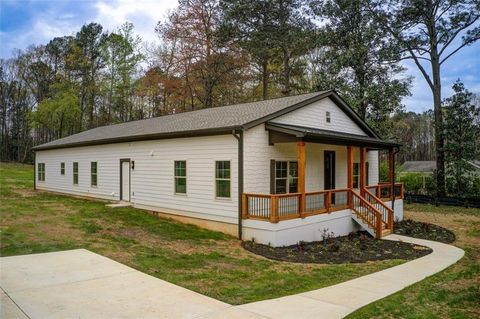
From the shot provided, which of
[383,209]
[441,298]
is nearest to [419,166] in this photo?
[383,209]

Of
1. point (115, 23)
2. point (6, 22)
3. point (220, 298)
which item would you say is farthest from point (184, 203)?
point (115, 23)

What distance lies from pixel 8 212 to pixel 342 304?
42.0ft

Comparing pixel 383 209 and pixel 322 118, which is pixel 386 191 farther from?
pixel 322 118

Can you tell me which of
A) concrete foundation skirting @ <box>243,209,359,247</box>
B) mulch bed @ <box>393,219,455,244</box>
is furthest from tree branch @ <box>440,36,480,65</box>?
concrete foundation skirting @ <box>243,209,359,247</box>

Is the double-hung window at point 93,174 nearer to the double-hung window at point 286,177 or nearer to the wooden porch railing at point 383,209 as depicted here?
the double-hung window at point 286,177

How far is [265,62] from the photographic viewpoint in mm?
30297

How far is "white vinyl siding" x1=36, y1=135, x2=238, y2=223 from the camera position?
11852 mm

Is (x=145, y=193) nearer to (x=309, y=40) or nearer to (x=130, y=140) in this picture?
(x=130, y=140)

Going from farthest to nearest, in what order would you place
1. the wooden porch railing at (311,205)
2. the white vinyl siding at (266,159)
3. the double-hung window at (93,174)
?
the double-hung window at (93,174) → the white vinyl siding at (266,159) → the wooden porch railing at (311,205)

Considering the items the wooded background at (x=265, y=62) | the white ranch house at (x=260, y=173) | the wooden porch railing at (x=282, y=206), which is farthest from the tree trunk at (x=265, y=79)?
the wooden porch railing at (x=282, y=206)

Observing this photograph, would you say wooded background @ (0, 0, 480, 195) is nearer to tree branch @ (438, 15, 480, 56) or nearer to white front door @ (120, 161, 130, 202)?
tree branch @ (438, 15, 480, 56)

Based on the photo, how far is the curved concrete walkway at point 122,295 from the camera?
5.16 metres

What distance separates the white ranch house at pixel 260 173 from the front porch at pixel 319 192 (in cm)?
3

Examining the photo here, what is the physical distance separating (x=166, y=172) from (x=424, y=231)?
10.1 m
